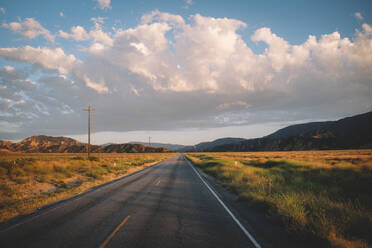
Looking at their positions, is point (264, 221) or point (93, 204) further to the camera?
point (93, 204)

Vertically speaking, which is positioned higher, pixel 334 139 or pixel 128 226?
pixel 128 226

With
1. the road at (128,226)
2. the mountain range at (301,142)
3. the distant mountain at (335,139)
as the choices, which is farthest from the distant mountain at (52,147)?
the road at (128,226)

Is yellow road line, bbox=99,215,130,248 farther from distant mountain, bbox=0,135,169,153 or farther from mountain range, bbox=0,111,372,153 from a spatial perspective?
distant mountain, bbox=0,135,169,153

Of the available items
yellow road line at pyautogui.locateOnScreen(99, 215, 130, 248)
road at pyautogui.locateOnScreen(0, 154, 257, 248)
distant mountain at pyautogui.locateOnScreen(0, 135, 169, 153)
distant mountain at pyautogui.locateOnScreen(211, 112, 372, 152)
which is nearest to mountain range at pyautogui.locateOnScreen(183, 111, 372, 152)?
distant mountain at pyautogui.locateOnScreen(211, 112, 372, 152)

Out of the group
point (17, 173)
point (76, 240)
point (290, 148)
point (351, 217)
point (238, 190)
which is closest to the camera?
point (76, 240)

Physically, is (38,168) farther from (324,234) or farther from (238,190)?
(324,234)

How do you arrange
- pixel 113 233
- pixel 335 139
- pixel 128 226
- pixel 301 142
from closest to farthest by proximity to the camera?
pixel 113 233 → pixel 128 226 → pixel 335 139 → pixel 301 142

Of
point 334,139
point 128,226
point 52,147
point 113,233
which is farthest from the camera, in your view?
point 52,147

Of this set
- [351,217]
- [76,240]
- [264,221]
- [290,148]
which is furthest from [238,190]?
[290,148]

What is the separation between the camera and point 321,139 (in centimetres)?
11431

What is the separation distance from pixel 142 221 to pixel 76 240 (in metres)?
1.84

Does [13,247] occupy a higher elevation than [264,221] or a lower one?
higher

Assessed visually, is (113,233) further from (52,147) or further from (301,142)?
(52,147)

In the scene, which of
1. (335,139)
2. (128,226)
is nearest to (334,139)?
(335,139)
